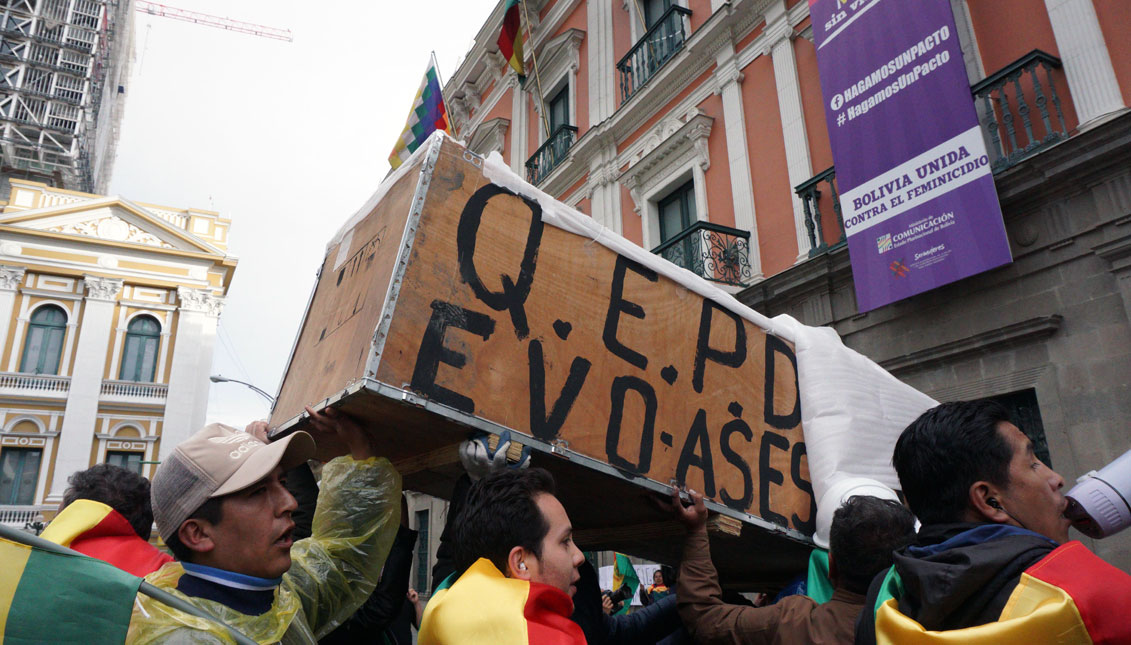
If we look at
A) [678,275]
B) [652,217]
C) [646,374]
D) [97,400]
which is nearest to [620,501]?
[646,374]

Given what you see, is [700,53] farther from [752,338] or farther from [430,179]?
[430,179]

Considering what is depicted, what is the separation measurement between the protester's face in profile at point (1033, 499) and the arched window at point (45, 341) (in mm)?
29552

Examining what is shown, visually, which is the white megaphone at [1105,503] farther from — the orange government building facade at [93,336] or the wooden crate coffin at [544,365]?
the orange government building facade at [93,336]

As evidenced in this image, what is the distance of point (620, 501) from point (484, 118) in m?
16.4

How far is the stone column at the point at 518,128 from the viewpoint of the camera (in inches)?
616

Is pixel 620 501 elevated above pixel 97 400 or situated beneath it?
situated beneath

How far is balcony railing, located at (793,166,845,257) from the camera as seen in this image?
7992mm

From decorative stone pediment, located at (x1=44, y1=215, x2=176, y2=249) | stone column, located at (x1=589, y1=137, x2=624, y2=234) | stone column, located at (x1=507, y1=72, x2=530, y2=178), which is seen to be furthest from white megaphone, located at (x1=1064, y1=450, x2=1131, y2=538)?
decorative stone pediment, located at (x1=44, y1=215, x2=176, y2=249)

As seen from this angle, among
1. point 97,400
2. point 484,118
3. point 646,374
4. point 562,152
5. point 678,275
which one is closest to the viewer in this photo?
point 646,374

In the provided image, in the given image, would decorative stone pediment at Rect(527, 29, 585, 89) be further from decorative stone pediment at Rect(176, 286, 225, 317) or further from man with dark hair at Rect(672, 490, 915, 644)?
decorative stone pediment at Rect(176, 286, 225, 317)

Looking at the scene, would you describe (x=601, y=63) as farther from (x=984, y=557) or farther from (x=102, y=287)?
(x=102, y=287)

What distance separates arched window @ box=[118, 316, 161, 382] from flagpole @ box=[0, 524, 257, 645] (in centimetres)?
2824

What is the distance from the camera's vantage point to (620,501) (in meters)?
2.75

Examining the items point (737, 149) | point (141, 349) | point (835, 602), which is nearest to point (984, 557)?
point (835, 602)
